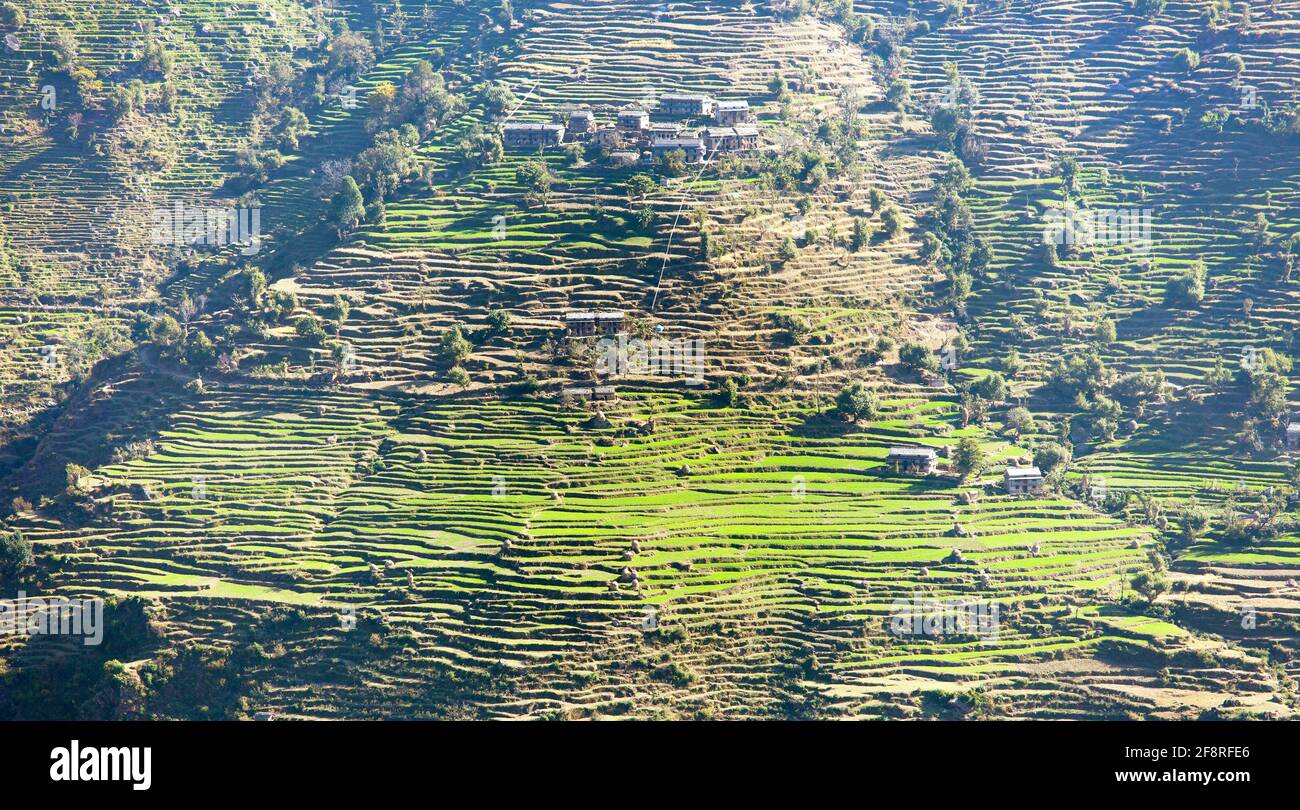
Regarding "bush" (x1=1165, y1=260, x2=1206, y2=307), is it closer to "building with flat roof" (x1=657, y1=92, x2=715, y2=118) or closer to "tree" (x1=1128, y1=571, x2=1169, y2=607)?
"tree" (x1=1128, y1=571, x2=1169, y2=607)

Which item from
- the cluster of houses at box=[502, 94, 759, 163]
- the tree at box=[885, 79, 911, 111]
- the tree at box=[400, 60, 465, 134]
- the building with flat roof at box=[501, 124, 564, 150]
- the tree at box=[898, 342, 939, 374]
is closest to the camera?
the tree at box=[898, 342, 939, 374]

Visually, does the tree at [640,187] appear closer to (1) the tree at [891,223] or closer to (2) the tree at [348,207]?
(1) the tree at [891,223]

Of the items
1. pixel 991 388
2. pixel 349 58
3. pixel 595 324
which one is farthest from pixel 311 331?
pixel 991 388

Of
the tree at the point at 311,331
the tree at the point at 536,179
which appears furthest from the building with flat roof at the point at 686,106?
the tree at the point at 311,331

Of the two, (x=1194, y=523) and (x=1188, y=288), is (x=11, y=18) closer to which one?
(x=1188, y=288)

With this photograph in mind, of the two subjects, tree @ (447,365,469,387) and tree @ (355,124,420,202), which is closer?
tree @ (447,365,469,387)

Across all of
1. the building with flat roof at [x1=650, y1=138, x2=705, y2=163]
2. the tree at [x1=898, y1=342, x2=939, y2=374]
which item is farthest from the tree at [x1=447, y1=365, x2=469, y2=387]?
the tree at [x1=898, y1=342, x2=939, y2=374]

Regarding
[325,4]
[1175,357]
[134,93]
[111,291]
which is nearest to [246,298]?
[111,291]
